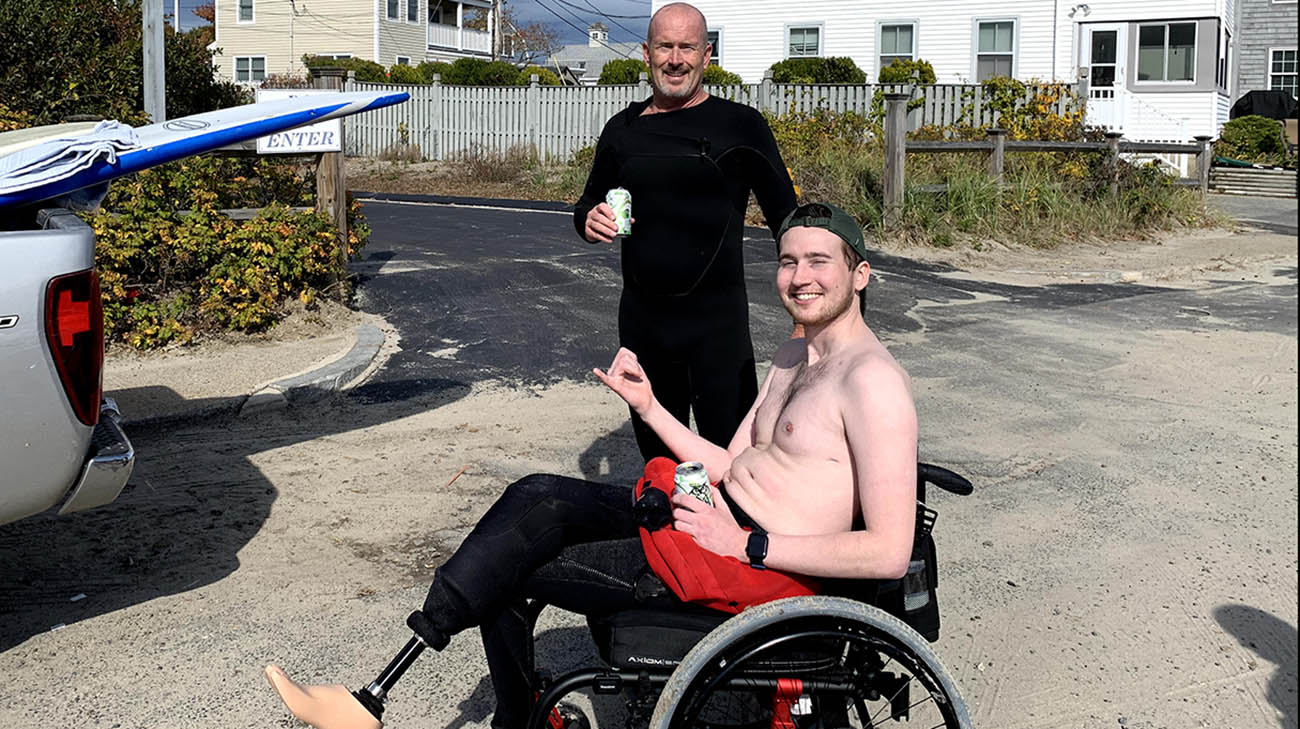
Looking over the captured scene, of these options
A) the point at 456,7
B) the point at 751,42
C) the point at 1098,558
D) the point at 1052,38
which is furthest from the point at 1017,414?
the point at 456,7

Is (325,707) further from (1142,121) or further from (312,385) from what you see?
(1142,121)

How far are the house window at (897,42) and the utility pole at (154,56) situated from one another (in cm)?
2366

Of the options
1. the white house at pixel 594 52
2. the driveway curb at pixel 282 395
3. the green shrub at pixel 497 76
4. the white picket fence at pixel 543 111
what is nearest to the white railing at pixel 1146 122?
the white picket fence at pixel 543 111

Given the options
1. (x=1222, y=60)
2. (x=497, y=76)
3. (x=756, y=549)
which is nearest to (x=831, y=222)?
(x=756, y=549)

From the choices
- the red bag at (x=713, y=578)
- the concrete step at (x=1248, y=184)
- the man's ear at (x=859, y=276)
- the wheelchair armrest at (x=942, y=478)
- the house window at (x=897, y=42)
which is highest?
the house window at (x=897, y=42)

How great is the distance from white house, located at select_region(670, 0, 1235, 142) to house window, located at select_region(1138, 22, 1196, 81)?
0.07 ft

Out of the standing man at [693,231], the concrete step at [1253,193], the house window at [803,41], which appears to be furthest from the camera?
the house window at [803,41]

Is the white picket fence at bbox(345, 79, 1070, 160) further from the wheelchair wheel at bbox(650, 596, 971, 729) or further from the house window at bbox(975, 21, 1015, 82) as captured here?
the wheelchair wheel at bbox(650, 596, 971, 729)

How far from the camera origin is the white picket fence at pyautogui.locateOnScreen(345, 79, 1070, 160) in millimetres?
23344

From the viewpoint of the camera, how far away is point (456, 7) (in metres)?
57.1

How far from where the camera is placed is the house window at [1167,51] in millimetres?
29812

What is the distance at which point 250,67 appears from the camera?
50.8 m

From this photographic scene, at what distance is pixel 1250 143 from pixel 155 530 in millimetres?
32157

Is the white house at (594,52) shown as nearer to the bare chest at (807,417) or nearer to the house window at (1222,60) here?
the house window at (1222,60)
